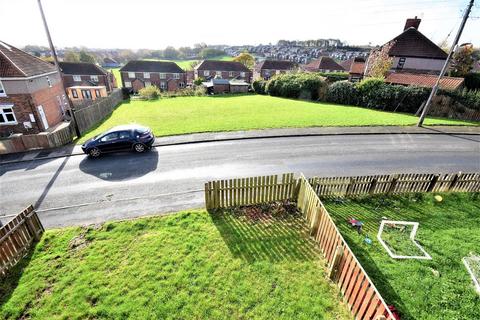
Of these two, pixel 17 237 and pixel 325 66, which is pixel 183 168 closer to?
pixel 17 237

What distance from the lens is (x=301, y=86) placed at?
3812 cm

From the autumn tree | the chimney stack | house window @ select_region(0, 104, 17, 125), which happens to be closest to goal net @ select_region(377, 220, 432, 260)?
house window @ select_region(0, 104, 17, 125)

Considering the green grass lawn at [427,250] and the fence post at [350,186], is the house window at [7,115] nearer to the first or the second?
the green grass lawn at [427,250]

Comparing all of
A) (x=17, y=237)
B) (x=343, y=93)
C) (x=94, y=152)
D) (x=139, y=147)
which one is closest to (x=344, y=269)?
(x=17, y=237)

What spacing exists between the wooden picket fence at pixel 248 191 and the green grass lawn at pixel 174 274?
3.12 feet

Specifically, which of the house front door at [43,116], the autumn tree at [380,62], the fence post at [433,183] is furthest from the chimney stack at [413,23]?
the house front door at [43,116]

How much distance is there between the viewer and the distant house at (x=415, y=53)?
3781cm

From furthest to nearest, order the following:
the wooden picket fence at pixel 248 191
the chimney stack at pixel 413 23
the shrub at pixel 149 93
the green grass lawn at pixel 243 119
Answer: the shrub at pixel 149 93 → the chimney stack at pixel 413 23 → the green grass lawn at pixel 243 119 → the wooden picket fence at pixel 248 191

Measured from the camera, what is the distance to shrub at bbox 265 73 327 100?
122 ft

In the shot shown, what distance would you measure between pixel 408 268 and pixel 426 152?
12.5 meters

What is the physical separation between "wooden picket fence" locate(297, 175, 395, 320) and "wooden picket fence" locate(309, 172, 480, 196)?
169 cm

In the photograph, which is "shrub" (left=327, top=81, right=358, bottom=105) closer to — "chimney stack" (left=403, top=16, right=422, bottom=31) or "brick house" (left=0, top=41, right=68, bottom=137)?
"chimney stack" (left=403, top=16, right=422, bottom=31)

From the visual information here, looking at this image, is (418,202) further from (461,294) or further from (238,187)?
(238,187)

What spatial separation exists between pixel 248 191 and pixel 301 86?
1291 inches
